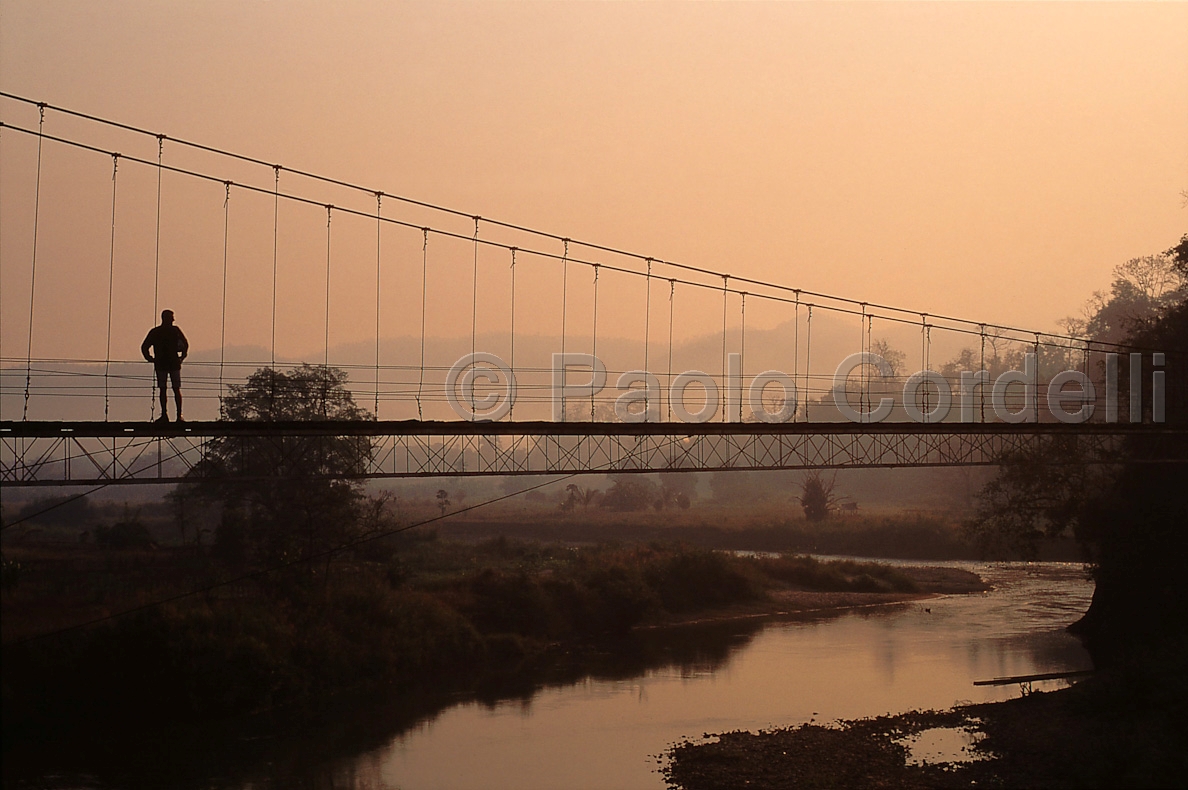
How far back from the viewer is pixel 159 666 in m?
30.8

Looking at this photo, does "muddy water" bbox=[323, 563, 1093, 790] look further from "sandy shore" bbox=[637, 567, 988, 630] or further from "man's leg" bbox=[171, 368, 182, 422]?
"man's leg" bbox=[171, 368, 182, 422]

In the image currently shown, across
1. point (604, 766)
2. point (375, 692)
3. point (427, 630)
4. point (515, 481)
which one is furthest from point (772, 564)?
point (515, 481)

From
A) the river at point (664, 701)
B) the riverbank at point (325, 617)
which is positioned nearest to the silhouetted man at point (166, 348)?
the riverbank at point (325, 617)

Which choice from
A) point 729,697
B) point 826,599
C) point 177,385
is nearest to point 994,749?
point 729,697

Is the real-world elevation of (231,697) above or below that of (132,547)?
below

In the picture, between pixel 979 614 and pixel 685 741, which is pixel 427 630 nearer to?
pixel 685 741

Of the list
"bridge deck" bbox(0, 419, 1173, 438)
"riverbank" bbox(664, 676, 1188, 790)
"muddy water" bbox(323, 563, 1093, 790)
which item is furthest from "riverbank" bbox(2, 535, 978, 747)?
"riverbank" bbox(664, 676, 1188, 790)

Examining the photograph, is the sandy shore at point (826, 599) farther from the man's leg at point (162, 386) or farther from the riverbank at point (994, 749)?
the man's leg at point (162, 386)

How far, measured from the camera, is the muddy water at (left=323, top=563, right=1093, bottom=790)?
27.2 metres

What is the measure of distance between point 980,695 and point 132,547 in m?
34.3

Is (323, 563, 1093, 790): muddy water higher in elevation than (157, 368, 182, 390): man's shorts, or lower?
lower

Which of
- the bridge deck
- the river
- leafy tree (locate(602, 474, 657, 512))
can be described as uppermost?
the bridge deck

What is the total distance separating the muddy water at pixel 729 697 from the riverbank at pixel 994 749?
1.59 meters

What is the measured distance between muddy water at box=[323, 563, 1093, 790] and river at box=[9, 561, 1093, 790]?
0.23 feet
